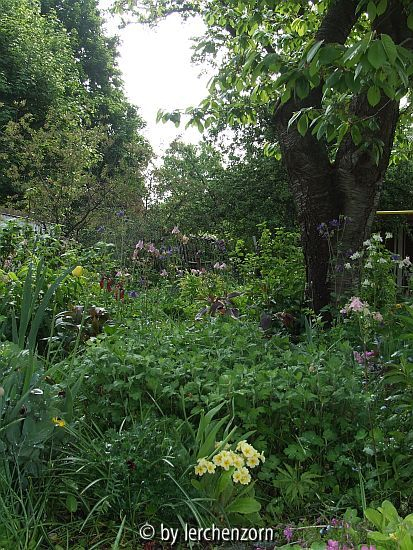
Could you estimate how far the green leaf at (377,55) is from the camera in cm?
231

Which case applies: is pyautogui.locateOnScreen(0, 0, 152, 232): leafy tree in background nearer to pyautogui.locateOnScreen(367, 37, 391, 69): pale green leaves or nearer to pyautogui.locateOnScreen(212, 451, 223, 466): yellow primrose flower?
pyautogui.locateOnScreen(367, 37, 391, 69): pale green leaves

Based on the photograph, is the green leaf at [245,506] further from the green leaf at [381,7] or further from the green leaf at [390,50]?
the green leaf at [381,7]

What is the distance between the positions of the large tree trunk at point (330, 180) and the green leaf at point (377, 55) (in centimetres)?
183

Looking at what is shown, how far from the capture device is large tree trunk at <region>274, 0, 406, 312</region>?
4250 mm

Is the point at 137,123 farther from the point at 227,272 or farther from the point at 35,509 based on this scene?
the point at 35,509

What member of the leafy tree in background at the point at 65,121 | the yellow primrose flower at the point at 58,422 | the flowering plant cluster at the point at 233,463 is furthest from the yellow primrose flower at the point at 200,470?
the leafy tree in background at the point at 65,121

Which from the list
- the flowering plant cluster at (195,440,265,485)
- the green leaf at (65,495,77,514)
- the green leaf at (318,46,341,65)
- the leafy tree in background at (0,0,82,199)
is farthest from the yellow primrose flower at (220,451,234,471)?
the leafy tree in background at (0,0,82,199)

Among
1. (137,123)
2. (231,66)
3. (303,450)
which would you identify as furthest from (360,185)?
(137,123)

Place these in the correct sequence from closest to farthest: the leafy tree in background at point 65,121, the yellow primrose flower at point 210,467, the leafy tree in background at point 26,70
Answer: the yellow primrose flower at point 210,467 → the leafy tree in background at point 65,121 → the leafy tree in background at point 26,70

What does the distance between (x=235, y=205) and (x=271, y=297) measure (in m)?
7.20

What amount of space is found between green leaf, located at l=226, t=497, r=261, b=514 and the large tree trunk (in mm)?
2584

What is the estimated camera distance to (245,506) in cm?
186

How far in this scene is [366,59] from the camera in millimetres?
2453

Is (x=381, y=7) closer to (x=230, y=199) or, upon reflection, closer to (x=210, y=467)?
(x=210, y=467)
